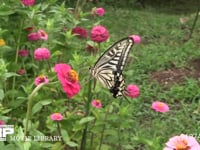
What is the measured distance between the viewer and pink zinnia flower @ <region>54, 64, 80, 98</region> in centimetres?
160

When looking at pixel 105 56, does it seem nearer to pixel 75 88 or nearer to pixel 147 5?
pixel 75 88

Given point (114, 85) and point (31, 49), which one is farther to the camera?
point (31, 49)

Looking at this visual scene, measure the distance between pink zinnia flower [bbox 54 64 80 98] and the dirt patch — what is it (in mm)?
3097

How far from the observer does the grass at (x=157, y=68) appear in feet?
12.3

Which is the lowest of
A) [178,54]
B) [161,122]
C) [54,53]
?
[161,122]

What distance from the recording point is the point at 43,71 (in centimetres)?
236

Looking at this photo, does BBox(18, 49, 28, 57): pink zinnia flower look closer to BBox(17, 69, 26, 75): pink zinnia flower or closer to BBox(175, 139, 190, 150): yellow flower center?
BBox(17, 69, 26, 75): pink zinnia flower

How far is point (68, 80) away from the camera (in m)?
1.64

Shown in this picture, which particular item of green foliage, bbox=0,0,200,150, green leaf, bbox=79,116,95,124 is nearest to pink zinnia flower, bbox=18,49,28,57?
green foliage, bbox=0,0,200,150

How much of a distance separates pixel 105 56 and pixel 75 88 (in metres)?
0.47

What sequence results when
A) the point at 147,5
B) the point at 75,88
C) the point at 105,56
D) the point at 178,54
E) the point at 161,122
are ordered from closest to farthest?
1. the point at 75,88
2. the point at 105,56
3. the point at 161,122
4. the point at 178,54
5. the point at 147,5

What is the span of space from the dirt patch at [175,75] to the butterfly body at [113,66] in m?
2.62

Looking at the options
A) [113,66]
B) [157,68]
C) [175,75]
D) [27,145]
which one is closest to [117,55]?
[113,66]

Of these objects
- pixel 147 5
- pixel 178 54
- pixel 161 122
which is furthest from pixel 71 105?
pixel 147 5
